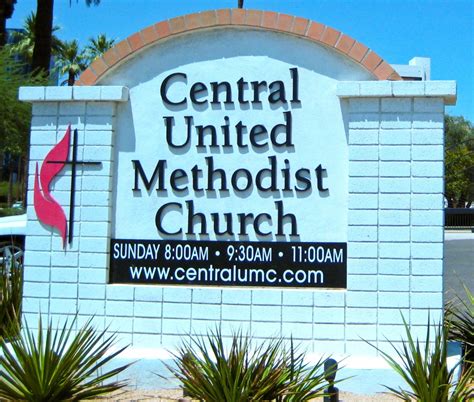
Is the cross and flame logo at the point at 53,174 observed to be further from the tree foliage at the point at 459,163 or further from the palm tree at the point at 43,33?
the tree foliage at the point at 459,163

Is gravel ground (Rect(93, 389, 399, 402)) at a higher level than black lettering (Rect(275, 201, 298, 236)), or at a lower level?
lower

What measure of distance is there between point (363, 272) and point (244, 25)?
2.64 metres

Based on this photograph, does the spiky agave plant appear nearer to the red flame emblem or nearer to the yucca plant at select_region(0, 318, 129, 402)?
the yucca plant at select_region(0, 318, 129, 402)

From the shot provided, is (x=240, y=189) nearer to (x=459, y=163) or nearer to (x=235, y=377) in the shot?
(x=235, y=377)

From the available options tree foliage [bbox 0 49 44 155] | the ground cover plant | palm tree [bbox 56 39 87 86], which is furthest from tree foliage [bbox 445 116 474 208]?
the ground cover plant

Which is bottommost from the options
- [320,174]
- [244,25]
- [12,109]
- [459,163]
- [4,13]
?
[320,174]

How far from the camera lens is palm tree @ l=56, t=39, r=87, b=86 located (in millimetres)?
48094

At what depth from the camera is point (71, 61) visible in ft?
161

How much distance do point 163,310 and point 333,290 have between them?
164cm

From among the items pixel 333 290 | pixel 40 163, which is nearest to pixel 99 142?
pixel 40 163

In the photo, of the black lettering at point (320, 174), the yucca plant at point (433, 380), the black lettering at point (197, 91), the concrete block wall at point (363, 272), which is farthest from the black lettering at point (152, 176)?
the yucca plant at point (433, 380)

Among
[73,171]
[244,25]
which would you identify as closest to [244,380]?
[73,171]

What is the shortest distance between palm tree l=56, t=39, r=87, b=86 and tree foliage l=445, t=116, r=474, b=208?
91.2ft

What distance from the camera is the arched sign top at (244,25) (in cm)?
670
